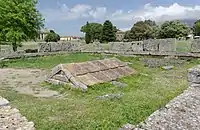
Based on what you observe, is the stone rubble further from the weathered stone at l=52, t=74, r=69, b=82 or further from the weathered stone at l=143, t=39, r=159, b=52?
the weathered stone at l=143, t=39, r=159, b=52

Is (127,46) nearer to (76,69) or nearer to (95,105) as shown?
(76,69)

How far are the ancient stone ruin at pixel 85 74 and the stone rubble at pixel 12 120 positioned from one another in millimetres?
3175

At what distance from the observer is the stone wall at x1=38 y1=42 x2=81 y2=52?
2745 centimetres

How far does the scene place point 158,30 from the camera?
54.7 meters

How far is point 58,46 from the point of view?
28625 mm

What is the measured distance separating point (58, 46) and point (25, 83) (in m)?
16.7

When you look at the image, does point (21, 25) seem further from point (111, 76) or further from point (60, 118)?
point (60, 118)

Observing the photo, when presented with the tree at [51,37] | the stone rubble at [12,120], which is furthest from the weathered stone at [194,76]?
the tree at [51,37]

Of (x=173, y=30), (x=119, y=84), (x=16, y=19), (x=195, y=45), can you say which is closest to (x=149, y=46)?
(x=195, y=45)

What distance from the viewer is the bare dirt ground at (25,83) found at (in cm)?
1023

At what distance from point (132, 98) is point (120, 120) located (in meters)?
2.15

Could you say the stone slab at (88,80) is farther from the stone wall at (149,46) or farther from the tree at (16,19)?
the tree at (16,19)

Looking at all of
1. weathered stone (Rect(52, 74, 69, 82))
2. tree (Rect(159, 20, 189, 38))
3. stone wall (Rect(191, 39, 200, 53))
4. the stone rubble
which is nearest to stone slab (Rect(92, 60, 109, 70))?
weathered stone (Rect(52, 74, 69, 82))

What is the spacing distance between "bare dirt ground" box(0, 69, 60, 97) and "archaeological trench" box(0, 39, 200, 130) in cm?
69
